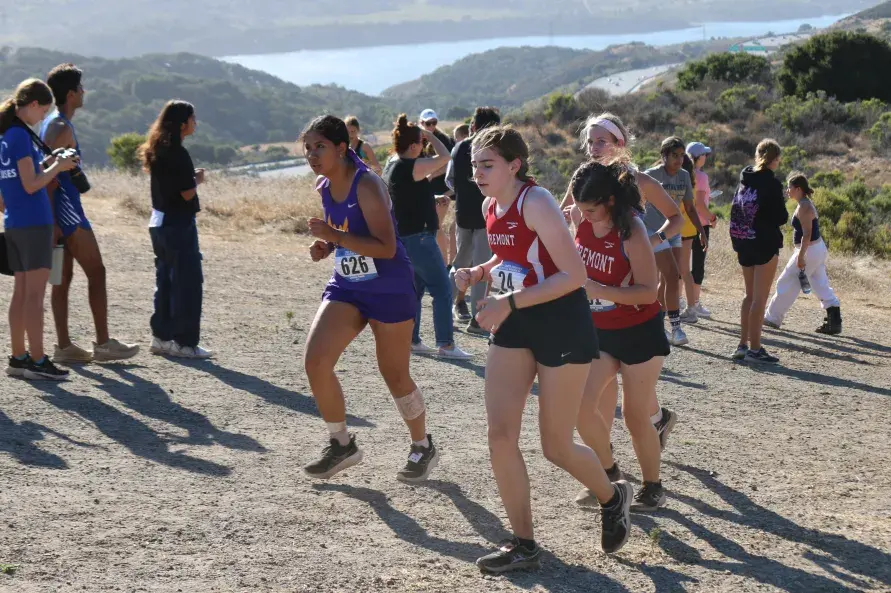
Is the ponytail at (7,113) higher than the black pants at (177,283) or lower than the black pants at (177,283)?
higher

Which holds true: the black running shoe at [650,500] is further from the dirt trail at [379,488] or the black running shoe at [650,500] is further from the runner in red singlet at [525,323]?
the runner in red singlet at [525,323]

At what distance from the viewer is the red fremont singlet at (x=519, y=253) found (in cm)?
439

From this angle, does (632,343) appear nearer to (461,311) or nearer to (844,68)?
(461,311)

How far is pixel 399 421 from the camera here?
724 centimetres

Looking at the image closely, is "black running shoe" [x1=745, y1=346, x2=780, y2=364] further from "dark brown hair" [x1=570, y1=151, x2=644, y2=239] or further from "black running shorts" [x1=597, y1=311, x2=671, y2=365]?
"dark brown hair" [x1=570, y1=151, x2=644, y2=239]

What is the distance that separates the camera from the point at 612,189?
4.82 meters

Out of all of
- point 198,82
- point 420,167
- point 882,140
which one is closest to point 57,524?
point 420,167

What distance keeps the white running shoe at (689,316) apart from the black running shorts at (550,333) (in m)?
7.13

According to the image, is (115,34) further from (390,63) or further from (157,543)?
(157,543)

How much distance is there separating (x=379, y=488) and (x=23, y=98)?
3568 mm

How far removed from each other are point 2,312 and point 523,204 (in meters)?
7.05

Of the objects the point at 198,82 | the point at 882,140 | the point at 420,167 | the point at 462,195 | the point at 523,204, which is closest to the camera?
the point at 523,204

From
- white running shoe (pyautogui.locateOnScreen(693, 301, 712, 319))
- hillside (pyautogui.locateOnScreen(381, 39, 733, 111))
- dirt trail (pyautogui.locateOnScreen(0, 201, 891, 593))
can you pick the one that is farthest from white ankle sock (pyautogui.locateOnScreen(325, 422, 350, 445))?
hillside (pyautogui.locateOnScreen(381, 39, 733, 111))

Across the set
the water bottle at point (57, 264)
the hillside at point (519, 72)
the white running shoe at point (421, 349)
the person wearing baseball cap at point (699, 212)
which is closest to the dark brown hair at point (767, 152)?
the person wearing baseball cap at point (699, 212)
